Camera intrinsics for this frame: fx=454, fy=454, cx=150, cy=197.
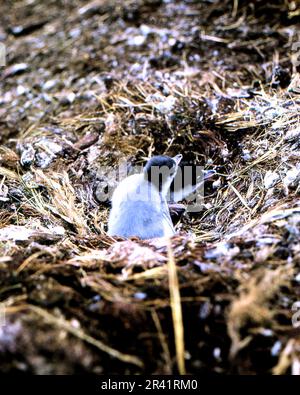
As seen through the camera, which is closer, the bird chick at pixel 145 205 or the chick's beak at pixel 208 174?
the bird chick at pixel 145 205

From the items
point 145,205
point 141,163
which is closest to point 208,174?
point 141,163

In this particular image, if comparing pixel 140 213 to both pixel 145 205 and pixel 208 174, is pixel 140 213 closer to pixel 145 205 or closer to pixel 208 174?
pixel 145 205

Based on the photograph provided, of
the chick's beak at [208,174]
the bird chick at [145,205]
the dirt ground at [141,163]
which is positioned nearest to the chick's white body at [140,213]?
the bird chick at [145,205]

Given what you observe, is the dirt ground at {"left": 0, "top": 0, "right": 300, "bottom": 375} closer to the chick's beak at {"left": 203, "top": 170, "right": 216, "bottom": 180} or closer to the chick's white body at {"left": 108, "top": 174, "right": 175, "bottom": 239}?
the chick's beak at {"left": 203, "top": 170, "right": 216, "bottom": 180}

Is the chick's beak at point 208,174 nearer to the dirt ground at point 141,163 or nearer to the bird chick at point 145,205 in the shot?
the dirt ground at point 141,163
